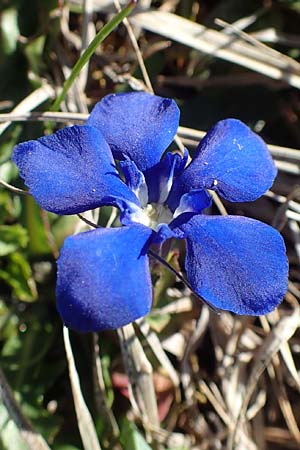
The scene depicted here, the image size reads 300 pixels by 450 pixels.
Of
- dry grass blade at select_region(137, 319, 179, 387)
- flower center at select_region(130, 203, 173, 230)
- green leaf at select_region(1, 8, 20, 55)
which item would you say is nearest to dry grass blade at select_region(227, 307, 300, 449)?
dry grass blade at select_region(137, 319, 179, 387)

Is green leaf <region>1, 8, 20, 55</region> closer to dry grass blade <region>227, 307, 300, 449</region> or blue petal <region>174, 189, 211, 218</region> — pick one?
blue petal <region>174, 189, 211, 218</region>

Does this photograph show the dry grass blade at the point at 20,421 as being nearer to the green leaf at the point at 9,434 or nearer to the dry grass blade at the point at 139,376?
the green leaf at the point at 9,434

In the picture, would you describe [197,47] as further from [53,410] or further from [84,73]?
[53,410]

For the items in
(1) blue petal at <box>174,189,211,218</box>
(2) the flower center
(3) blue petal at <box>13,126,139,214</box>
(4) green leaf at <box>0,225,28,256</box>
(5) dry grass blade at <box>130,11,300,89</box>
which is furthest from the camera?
(5) dry grass blade at <box>130,11,300,89</box>

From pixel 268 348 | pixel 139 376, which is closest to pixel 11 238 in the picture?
pixel 139 376

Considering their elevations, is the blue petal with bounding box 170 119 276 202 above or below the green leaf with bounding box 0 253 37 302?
above

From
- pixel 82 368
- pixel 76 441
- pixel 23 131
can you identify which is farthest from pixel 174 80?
pixel 76 441

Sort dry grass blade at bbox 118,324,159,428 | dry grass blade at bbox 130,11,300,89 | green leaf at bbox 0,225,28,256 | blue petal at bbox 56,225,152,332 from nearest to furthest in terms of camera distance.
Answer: blue petal at bbox 56,225,152,332 < dry grass blade at bbox 118,324,159,428 < green leaf at bbox 0,225,28,256 < dry grass blade at bbox 130,11,300,89
